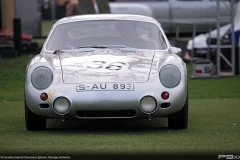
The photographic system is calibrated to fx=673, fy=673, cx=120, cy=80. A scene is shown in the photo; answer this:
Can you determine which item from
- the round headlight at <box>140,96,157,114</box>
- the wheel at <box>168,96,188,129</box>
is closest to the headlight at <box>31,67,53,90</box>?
the round headlight at <box>140,96,157,114</box>

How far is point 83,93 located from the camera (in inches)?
253

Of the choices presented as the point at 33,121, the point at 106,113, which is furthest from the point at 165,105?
the point at 33,121

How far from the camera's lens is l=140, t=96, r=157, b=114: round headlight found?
6.44 meters

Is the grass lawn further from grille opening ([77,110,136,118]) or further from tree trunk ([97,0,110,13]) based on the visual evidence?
tree trunk ([97,0,110,13])

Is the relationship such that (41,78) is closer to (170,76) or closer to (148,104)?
(148,104)

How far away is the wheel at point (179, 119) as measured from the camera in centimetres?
680

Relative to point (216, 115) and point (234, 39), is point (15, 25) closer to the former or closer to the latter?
point (234, 39)

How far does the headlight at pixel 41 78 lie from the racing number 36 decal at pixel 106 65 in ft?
1.33

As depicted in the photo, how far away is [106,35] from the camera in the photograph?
7840mm

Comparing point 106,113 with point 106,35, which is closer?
point 106,113

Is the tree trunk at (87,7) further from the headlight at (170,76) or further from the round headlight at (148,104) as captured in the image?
the round headlight at (148,104)

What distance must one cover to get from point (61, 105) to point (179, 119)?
1245 millimetres

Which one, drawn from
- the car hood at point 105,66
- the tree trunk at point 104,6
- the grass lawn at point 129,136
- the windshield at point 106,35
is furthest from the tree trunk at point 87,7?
the car hood at point 105,66

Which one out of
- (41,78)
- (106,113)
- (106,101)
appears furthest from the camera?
(41,78)
